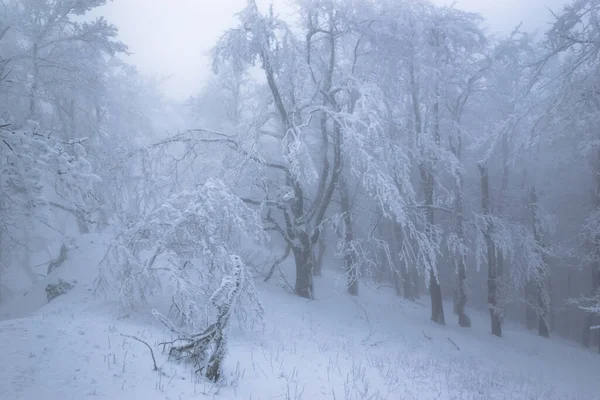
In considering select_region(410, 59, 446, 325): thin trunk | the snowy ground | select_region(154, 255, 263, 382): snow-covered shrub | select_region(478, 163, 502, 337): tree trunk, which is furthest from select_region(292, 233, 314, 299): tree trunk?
select_region(478, 163, 502, 337): tree trunk

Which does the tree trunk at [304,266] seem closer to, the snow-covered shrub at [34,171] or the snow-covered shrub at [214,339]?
the snow-covered shrub at [214,339]

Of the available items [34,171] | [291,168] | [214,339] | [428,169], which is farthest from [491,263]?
[34,171]

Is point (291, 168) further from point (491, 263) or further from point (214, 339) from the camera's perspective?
point (491, 263)

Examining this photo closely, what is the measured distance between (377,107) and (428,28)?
430cm

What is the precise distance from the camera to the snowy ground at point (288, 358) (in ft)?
15.2

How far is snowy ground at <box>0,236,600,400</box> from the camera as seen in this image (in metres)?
4.64

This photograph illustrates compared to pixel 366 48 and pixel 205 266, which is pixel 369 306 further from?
pixel 366 48

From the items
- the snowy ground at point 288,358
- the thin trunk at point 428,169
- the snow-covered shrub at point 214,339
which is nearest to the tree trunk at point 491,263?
the snowy ground at point 288,358

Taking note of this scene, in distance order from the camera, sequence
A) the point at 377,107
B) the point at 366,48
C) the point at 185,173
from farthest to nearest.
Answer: the point at 366,48 < the point at 185,173 < the point at 377,107

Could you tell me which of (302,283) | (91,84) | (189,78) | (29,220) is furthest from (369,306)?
(189,78)

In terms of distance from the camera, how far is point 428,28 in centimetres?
1209

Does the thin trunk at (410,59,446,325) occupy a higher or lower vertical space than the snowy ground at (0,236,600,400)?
higher

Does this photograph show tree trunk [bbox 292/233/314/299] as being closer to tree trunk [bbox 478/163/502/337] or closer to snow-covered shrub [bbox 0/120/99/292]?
tree trunk [bbox 478/163/502/337]

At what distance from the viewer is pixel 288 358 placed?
666cm
